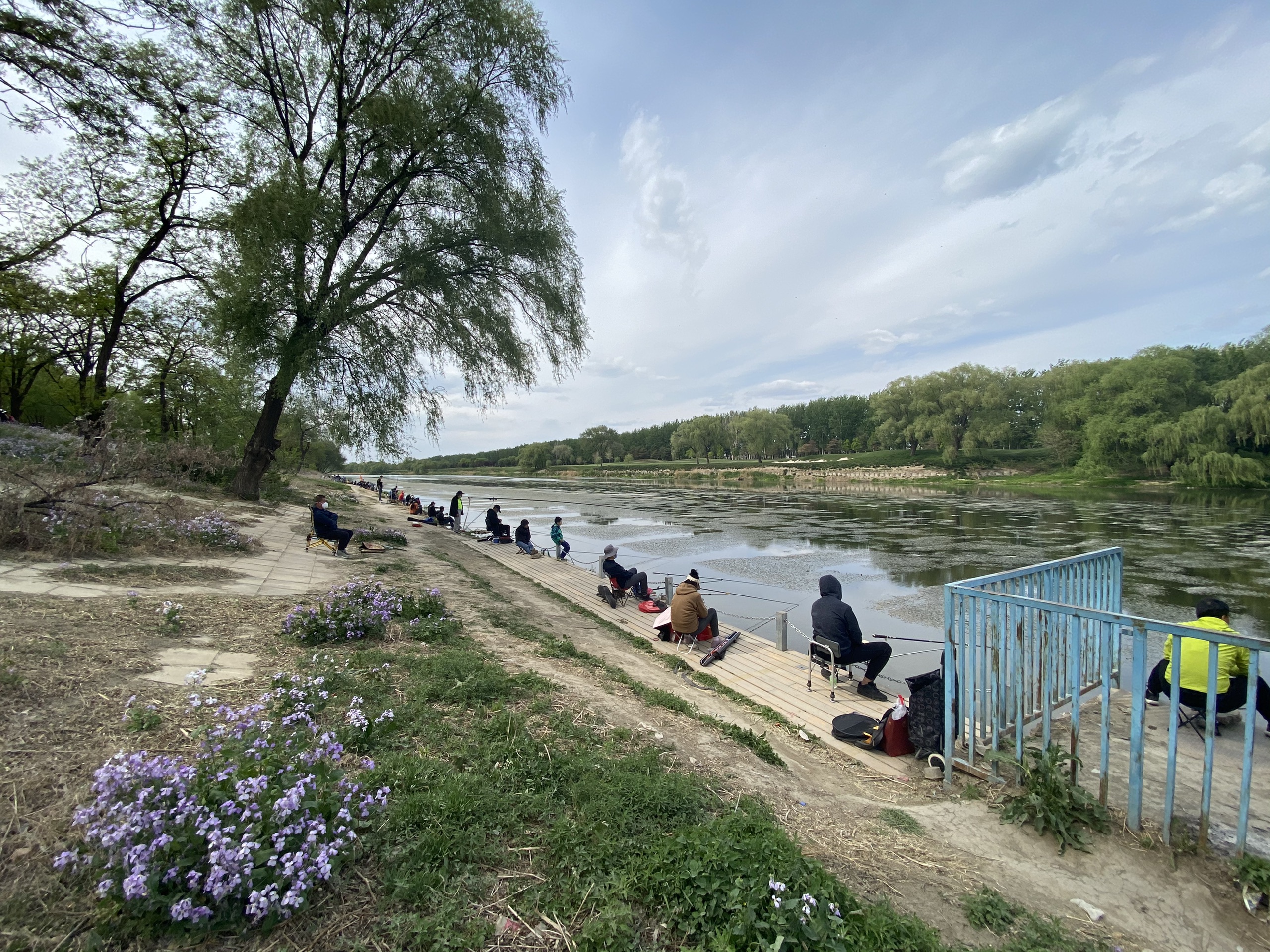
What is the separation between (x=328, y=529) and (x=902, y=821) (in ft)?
37.0

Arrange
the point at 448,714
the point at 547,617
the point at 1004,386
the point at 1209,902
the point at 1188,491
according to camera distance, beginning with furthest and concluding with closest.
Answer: the point at 1004,386, the point at 1188,491, the point at 547,617, the point at 448,714, the point at 1209,902

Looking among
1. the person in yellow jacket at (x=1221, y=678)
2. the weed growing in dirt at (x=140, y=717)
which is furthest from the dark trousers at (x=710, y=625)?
the weed growing in dirt at (x=140, y=717)

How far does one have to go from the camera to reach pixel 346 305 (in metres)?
13.3

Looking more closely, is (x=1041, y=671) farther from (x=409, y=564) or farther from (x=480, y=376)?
(x=480, y=376)

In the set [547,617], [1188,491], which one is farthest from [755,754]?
[1188,491]

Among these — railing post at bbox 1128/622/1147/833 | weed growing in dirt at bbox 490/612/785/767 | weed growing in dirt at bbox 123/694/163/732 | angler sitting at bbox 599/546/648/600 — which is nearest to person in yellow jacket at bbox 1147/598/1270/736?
railing post at bbox 1128/622/1147/833

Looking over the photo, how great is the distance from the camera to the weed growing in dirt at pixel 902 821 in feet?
11.5

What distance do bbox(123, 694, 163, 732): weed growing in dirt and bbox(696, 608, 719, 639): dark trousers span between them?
6449 millimetres

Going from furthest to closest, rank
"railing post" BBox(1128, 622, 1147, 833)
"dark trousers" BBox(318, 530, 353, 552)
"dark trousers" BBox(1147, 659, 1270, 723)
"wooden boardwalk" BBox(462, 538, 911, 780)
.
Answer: "dark trousers" BBox(318, 530, 353, 552)
"wooden boardwalk" BBox(462, 538, 911, 780)
"dark trousers" BBox(1147, 659, 1270, 723)
"railing post" BBox(1128, 622, 1147, 833)

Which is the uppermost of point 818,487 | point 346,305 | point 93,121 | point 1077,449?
point 93,121

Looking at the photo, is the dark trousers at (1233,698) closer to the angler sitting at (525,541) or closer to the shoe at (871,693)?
the shoe at (871,693)

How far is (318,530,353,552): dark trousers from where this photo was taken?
11.4 meters

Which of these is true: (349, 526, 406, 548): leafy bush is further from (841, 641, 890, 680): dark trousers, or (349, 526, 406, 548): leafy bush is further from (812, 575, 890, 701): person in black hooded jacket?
(841, 641, 890, 680): dark trousers

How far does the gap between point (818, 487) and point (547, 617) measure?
52354mm
